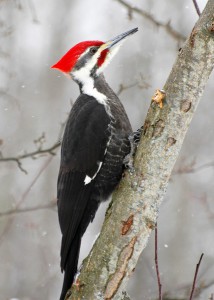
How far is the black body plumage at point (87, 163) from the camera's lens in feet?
11.9

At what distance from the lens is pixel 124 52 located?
10.5m

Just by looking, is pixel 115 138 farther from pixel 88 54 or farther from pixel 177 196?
pixel 177 196

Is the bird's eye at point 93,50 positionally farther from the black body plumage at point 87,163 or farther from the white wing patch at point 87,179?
the white wing patch at point 87,179

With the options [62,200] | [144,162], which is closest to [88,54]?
[62,200]

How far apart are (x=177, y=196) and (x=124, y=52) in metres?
2.69

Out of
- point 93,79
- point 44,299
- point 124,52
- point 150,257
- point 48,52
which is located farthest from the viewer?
point 48,52

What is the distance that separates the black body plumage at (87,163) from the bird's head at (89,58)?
48 centimetres

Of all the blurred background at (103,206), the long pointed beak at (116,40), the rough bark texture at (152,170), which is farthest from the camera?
the blurred background at (103,206)

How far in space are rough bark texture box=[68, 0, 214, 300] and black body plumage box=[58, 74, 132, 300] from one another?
2.17 feet

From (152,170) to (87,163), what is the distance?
0.84m

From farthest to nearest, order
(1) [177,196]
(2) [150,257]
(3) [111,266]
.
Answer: (1) [177,196] < (2) [150,257] < (3) [111,266]

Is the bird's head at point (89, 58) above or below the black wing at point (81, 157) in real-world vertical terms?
above

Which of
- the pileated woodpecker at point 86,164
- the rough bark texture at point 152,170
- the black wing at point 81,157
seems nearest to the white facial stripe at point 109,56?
the pileated woodpecker at point 86,164

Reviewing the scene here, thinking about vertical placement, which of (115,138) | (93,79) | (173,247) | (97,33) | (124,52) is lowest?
(115,138)
